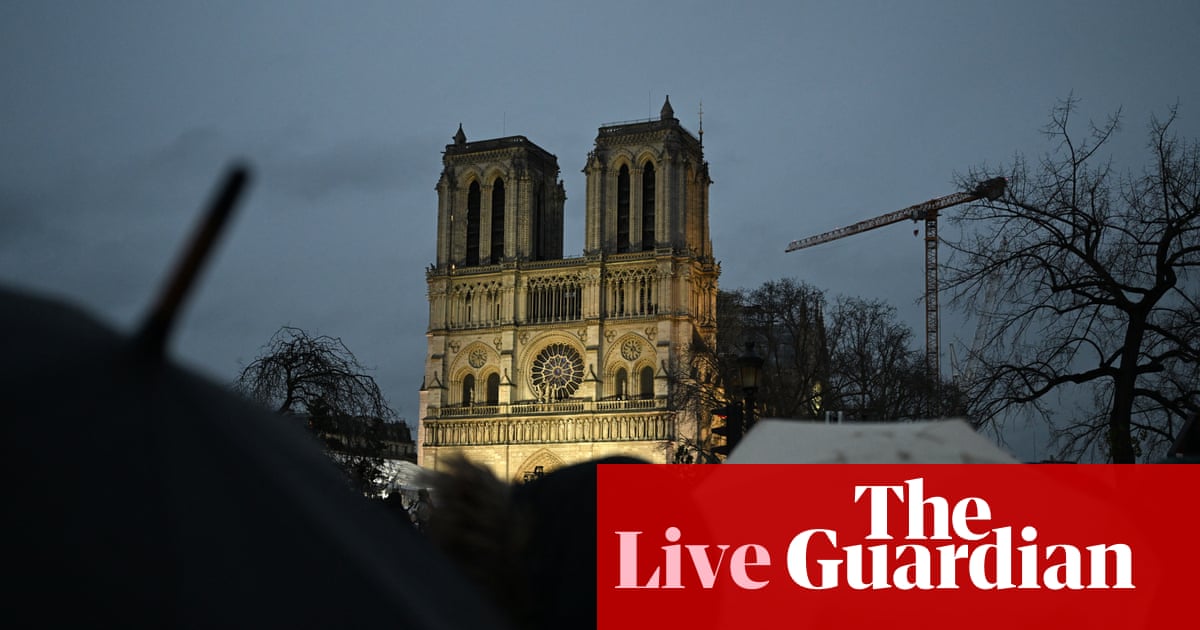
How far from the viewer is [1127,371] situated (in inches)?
349

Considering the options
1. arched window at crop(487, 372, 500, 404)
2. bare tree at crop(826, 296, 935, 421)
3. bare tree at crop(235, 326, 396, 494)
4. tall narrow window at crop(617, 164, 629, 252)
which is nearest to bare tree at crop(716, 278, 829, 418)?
bare tree at crop(826, 296, 935, 421)

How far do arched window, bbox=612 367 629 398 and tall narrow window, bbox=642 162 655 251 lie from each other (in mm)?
5816

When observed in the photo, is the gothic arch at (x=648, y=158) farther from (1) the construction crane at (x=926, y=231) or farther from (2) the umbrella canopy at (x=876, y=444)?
(2) the umbrella canopy at (x=876, y=444)

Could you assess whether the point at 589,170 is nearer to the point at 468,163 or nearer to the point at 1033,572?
the point at 468,163

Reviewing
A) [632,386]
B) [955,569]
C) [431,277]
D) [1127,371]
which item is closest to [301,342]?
[1127,371]

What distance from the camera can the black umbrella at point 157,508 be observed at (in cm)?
63

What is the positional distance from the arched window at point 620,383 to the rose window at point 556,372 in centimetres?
182

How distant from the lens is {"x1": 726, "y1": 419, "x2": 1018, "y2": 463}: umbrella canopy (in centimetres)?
224

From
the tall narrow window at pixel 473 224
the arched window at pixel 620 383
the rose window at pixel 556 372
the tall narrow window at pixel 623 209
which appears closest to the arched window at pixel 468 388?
the rose window at pixel 556 372

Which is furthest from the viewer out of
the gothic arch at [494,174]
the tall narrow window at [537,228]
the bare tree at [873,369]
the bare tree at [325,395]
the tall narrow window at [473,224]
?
the tall narrow window at [473,224]

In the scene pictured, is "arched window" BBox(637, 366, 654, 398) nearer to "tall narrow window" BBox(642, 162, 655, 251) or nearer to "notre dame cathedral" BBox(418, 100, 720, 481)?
"notre dame cathedral" BBox(418, 100, 720, 481)

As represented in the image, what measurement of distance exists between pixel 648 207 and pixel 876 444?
5262 cm

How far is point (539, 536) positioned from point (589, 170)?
176 feet

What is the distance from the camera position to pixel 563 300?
5547 centimetres
